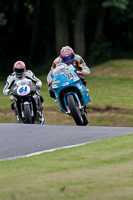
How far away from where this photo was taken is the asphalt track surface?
9258 mm

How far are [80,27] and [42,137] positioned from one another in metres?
32.3

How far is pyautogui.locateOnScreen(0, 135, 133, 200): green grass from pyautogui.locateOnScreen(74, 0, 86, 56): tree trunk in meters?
32.6

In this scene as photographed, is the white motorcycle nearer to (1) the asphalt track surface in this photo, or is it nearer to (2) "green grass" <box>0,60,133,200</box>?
(1) the asphalt track surface

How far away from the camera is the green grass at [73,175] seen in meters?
5.76

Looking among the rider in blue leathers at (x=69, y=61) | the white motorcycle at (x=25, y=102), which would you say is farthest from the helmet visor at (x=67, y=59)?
the white motorcycle at (x=25, y=102)

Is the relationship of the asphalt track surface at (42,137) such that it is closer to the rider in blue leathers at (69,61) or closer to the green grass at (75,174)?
the green grass at (75,174)

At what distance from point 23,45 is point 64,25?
28.8ft

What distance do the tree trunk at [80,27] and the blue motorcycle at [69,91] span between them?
1082 inches

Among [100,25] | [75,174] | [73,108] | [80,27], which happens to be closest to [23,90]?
[73,108]

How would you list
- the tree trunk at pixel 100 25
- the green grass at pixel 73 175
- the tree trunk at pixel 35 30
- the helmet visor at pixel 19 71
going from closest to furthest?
the green grass at pixel 73 175 < the helmet visor at pixel 19 71 < the tree trunk at pixel 100 25 < the tree trunk at pixel 35 30

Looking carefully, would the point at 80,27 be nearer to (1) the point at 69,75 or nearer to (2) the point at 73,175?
(1) the point at 69,75

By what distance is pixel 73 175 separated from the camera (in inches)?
270

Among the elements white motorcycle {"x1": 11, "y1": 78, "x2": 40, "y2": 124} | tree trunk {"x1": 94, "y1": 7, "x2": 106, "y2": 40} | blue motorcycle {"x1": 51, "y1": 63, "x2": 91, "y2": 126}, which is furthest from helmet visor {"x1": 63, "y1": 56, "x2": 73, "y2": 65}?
tree trunk {"x1": 94, "y1": 7, "x2": 106, "y2": 40}

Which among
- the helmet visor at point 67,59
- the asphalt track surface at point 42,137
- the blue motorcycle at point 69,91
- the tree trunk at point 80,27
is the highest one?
the tree trunk at point 80,27
